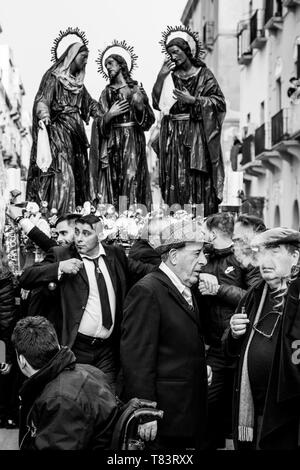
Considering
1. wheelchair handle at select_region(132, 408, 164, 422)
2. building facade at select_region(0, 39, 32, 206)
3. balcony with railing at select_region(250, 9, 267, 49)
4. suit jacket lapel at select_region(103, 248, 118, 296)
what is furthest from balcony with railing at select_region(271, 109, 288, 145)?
building facade at select_region(0, 39, 32, 206)

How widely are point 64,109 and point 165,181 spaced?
4.49 ft

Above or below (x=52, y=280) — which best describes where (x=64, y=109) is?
above

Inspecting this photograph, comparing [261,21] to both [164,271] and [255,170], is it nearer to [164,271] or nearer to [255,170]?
[255,170]

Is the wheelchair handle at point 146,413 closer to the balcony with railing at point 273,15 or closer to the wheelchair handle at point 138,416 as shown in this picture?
the wheelchair handle at point 138,416

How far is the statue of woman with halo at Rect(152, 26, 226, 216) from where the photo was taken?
1236 cm

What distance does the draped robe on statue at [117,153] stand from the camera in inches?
504

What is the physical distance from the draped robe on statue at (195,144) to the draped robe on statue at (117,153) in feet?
1.14

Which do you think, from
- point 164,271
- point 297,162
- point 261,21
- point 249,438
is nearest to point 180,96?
point 164,271

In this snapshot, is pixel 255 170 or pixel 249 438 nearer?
pixel 249 438

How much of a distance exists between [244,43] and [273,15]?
5576mm

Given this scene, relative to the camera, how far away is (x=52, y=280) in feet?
29.0

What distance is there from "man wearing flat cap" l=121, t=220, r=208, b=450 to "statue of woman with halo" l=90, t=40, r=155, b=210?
216 inches

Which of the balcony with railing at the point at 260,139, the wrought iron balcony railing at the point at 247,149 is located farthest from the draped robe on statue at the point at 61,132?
the wrought iron balcony railing at the point at 247,149


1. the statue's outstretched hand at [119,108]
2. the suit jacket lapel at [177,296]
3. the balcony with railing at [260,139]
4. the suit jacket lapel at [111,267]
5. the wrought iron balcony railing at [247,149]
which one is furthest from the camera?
the wrought iron balcony railing at [247,149]
